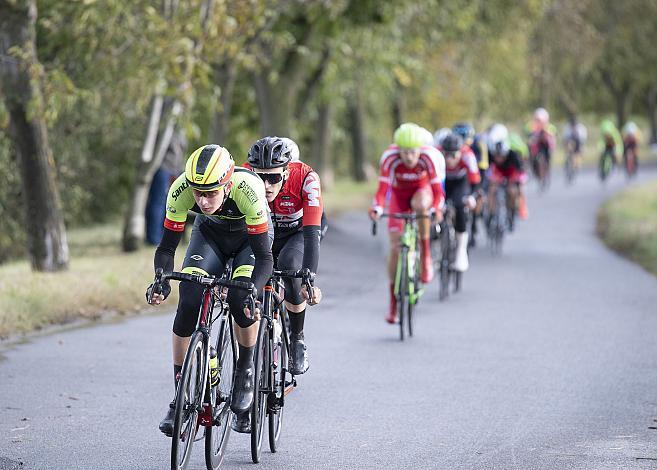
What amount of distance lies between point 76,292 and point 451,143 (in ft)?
15.9

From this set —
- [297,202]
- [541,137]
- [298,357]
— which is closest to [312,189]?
[297,202]

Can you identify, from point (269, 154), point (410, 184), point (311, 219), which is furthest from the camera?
point (410, 184)

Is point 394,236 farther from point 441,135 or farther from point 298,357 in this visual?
point 441,135

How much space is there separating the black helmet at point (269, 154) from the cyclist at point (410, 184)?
4.17 meters

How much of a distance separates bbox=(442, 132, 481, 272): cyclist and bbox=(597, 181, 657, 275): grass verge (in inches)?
151

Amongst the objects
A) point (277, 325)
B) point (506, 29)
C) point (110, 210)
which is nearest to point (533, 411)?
point (277, 325)

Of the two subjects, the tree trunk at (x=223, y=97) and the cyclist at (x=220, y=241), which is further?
the tree trunk at (x=223, y=97)

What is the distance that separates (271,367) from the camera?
7.45m

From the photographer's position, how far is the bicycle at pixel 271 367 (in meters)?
7.14

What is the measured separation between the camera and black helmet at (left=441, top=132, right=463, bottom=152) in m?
15.5

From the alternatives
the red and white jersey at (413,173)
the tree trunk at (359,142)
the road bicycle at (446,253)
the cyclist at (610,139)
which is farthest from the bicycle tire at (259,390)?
the tree trunk at (359,142)

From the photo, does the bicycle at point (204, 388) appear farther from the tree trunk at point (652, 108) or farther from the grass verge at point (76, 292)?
the tree trunk at point (652, 108)

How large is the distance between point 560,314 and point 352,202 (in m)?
15.8

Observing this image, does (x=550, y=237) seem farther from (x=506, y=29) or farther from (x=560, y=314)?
(x=506, y=29)
